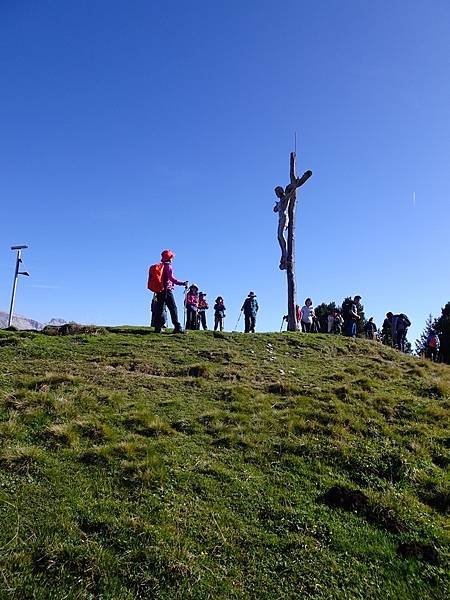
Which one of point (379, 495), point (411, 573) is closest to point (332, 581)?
point (411, 573)

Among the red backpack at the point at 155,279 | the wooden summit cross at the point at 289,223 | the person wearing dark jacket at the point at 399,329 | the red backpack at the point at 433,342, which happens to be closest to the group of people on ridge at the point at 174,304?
the red backpack at the point at 155,279

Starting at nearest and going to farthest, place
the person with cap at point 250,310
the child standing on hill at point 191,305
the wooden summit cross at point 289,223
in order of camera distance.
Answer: the child standing on hill at point 191,305 < the person with cap at point 250,310 < the wooden summit cross at point 289,223

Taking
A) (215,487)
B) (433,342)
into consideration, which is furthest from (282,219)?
(215,487)

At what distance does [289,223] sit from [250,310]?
5.50 m

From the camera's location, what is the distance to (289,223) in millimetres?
25797

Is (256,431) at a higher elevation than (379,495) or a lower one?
higher

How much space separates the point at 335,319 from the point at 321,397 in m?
17.5

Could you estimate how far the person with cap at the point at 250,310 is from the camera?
76.7 feet

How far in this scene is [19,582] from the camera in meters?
4.82

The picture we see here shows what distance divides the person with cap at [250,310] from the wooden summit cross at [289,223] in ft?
6.75

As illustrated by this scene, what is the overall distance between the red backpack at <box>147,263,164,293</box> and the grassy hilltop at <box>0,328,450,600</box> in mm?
4582

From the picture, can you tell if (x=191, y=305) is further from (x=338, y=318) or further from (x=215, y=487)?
(x=215, y=487)

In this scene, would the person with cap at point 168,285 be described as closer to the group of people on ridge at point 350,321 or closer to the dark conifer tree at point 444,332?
the group of people on ridge at point 350,321

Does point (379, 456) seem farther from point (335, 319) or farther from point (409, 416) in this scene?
point (335, 319)
